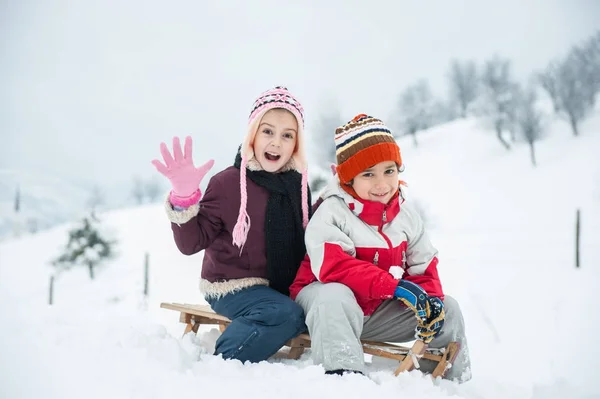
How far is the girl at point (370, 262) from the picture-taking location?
2147 millimetres

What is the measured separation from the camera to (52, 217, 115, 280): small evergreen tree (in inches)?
651

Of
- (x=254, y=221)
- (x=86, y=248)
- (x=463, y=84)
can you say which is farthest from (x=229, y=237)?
(x=463, y=84)

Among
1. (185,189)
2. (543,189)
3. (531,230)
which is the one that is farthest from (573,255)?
(185,189)

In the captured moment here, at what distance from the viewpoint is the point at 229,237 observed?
2.57m

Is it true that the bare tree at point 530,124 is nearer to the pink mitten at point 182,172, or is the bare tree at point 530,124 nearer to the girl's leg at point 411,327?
the girl's leg at point 411,327

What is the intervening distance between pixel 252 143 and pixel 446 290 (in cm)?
774

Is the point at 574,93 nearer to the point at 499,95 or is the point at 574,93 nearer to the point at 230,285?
the point at 499,95

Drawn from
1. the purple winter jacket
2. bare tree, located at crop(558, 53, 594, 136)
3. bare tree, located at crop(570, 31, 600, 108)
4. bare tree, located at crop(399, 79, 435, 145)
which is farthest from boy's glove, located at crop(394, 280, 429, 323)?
bare tree, located at crop(399, 79, 435, 145)

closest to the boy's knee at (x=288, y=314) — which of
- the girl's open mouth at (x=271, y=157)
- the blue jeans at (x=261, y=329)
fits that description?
the blue jeans at (x=261, y=329)

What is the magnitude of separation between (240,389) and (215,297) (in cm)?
97

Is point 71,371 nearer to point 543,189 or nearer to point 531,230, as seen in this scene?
point 531,230

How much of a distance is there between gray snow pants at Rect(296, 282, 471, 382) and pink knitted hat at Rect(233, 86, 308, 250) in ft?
1.45

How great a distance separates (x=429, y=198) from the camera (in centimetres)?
1761

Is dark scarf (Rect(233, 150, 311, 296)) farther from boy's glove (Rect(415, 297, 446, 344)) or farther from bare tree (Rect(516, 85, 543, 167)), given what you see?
bare tree (Rect(516, 85, 543, 167))
